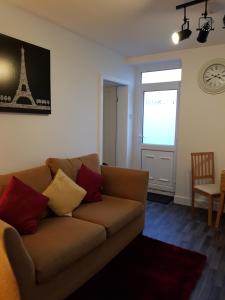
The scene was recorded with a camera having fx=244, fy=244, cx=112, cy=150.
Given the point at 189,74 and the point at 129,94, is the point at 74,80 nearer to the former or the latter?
the point at 129,94

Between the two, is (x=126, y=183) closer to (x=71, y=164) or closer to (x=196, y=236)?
(x=71, y=164)

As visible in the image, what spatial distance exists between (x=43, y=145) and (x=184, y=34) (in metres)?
1.95

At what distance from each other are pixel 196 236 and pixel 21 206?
81.0 inches

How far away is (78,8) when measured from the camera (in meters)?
2.49

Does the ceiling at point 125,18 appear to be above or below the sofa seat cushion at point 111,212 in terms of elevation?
above

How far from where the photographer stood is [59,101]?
3.04 m

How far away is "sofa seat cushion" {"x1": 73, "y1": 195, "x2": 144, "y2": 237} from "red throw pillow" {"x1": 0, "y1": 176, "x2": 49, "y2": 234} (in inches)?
17.2

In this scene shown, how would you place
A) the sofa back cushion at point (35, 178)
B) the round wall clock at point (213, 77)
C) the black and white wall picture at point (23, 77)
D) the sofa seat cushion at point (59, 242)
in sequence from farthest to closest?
1. the round wall clock at point (213, 77)
2. the black and white wall picture at point (23, 77)
3. the sofa back cushion at point (35, 178)
4. the sofa seat cushion at point (59, 242)

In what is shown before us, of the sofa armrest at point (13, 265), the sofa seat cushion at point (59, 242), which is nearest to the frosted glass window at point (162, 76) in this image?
the sofa seat cushion at point (59, 242)

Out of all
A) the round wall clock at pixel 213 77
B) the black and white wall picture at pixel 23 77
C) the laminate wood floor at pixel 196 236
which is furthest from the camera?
the round wall clock at pixel 213 77

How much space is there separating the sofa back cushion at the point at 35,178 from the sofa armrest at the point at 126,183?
2.55ft

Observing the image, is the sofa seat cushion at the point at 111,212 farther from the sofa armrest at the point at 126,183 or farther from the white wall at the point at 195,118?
the white wall at the point at 195,118

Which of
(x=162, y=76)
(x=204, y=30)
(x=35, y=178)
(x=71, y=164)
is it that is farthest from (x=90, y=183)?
(x=162, y=76)

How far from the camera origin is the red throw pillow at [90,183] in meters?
2.63
